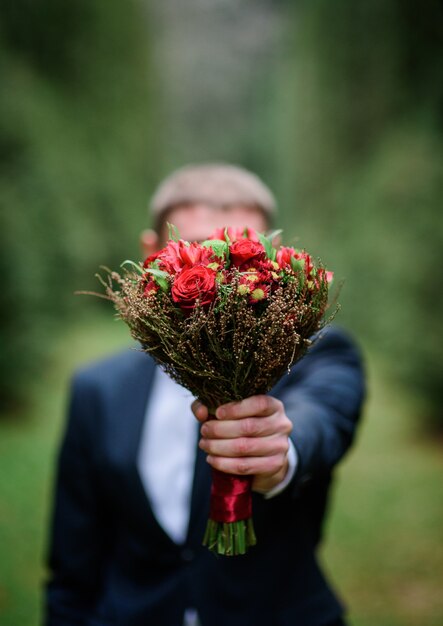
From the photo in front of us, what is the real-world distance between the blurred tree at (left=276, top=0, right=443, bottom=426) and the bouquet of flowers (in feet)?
9.62

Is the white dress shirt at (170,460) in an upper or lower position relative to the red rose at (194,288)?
lower

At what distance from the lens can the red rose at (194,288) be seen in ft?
4.84

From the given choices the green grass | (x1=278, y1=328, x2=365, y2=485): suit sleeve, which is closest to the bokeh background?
the green grass

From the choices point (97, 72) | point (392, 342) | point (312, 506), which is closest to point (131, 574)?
point (312, 506)

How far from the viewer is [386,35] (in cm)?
1410

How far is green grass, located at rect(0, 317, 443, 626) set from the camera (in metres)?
5.20

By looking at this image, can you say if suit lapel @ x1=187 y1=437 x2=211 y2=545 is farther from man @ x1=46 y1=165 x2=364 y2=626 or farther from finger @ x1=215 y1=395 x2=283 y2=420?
finger @ x1=215 y1=395 x2=283 y2=420

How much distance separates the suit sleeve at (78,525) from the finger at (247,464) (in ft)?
3.13

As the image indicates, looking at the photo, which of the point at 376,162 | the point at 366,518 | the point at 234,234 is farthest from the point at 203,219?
the point at 376,162

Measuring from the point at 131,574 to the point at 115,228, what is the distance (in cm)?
1984

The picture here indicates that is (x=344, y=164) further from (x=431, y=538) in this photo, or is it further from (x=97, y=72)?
(x=431, y=538)

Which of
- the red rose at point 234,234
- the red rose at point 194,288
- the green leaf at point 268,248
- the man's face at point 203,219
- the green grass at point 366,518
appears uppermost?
the man's face at point 203,219

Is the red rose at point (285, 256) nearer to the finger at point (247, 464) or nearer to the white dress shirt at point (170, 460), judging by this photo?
the finger at point (247, 464)

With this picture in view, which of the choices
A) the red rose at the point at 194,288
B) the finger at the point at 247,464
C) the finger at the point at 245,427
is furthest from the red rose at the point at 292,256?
the finger at the point at 247,464
